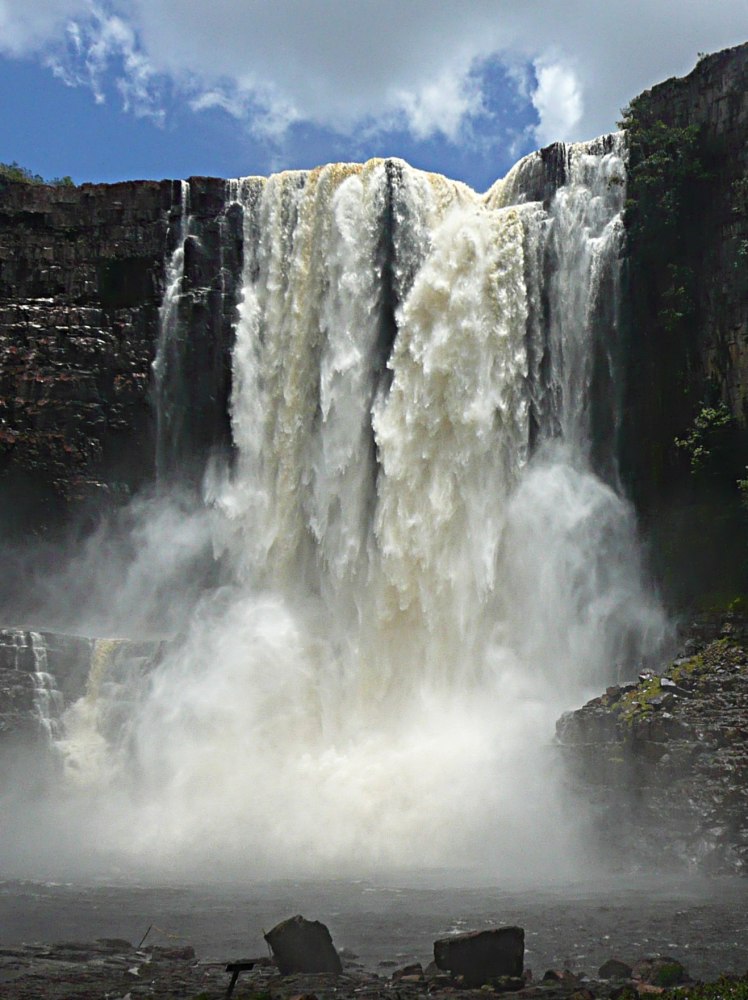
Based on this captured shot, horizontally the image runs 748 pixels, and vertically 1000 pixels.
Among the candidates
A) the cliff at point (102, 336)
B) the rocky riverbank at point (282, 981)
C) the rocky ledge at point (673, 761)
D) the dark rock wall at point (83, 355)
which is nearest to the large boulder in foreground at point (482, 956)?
the rocky riverbank at point (282, 981)

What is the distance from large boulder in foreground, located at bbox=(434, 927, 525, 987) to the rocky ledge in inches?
452

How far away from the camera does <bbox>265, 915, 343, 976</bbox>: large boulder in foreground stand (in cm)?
1645

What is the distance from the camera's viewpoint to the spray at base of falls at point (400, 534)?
31.2 metres

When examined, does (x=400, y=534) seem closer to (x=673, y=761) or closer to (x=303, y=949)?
(x=673, y=761)

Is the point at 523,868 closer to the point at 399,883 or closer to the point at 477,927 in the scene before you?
the point at 399,883

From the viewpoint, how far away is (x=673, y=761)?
2777 cm

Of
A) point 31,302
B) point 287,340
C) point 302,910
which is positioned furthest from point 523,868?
point 31,302

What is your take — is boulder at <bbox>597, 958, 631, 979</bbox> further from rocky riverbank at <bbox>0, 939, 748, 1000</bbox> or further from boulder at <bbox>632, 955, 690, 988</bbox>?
boulder at <bbox>632, 955, 690, 988</bbox>

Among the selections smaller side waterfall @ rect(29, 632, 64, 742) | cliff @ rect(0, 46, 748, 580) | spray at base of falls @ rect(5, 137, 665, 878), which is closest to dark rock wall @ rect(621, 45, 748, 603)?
spray at base of falls @ rect(5, 137, 665, 878)

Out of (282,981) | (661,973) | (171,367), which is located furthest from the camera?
(171,367)

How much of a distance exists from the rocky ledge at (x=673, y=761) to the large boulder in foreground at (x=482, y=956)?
11480mm

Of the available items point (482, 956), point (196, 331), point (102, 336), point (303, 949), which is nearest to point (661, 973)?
point (482, 956)

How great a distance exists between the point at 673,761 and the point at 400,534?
39.3 feet

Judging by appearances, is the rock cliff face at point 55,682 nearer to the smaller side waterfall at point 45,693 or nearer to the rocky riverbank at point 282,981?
the smaller side waterfall at point 45,693
